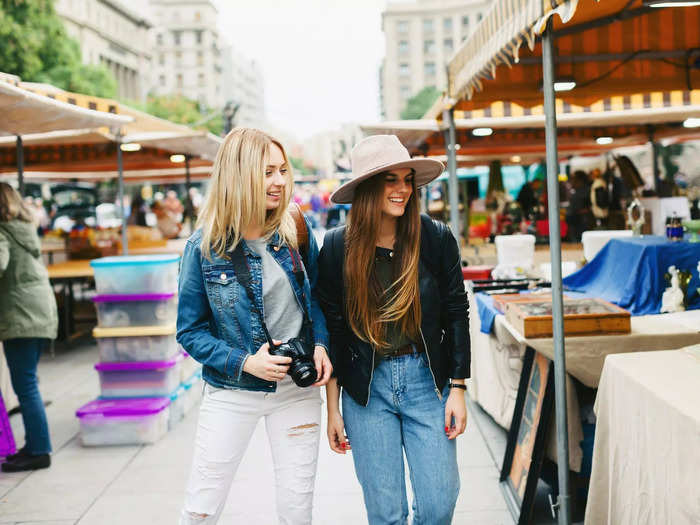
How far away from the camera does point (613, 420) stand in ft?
9.14

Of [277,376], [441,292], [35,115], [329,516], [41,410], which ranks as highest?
[35,115]

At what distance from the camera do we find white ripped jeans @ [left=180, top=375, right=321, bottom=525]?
263 cm

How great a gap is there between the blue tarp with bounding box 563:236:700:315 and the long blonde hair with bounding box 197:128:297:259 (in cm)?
324

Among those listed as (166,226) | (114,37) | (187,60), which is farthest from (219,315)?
(187,60)

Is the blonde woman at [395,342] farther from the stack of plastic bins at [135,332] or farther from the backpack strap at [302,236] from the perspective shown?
the stack of plastic bins at [135,332]

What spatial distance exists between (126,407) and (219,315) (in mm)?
3388

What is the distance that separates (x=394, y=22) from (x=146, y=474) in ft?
345

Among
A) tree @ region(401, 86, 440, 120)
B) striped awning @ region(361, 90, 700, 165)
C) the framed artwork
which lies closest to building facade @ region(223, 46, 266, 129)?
tree @ region(401, 86, 440, 120)

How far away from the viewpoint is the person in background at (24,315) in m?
4.79

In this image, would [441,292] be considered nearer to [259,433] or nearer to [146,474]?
[146,474]

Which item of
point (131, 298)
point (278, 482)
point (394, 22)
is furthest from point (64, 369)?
point (394, 22)

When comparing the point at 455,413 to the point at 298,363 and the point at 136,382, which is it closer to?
the point at 298,363

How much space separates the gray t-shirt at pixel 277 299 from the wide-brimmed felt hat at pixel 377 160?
41cm

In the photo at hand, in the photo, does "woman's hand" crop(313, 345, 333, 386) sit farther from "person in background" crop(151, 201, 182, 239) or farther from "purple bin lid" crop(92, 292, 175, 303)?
"person in background" crop(151, 201, 182, 239)
